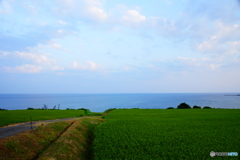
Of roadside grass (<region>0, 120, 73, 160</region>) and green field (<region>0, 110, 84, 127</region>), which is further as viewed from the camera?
green field (<region>0, 110, 84, 127</region>)

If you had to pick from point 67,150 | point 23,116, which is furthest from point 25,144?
point 23,116

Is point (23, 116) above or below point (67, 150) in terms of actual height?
above

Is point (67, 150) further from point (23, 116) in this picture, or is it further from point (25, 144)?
point (23, 116)

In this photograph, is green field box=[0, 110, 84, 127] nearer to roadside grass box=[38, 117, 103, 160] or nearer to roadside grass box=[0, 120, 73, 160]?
roadside grass box=[0, 120, 73, 160]

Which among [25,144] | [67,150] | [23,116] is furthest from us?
[23,116]

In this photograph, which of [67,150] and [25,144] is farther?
[25,144]

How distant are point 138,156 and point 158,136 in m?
5.36

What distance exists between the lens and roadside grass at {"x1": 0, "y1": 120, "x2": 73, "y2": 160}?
11.5m

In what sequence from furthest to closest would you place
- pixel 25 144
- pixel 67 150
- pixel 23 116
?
pixel 23 116 → pixel 25 144 → pixel 67 150

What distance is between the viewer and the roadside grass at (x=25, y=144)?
11.5 meters

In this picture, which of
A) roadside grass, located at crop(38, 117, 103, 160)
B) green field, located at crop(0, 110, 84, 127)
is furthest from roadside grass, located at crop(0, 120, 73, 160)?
green field, located at crop(0, 110, 84, 127)

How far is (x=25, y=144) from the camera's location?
13312mm

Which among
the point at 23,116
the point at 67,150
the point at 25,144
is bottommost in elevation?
the point at 67,150

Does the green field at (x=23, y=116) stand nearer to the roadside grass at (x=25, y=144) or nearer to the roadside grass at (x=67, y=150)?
the roadside grass at (x=25, y=144)
